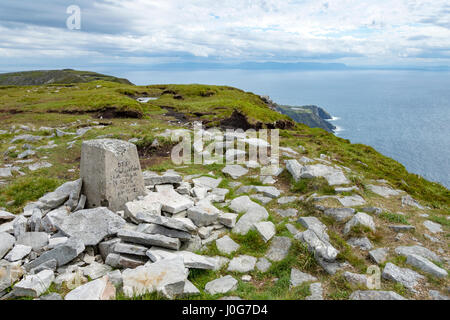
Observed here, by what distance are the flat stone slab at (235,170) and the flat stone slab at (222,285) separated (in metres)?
7.13

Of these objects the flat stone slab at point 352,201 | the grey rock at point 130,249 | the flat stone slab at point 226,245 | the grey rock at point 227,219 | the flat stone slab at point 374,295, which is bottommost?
the flat stone slab at point 226,245

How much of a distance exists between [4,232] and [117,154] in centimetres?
391

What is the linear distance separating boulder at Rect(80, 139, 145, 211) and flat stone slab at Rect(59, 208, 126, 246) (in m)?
0.91

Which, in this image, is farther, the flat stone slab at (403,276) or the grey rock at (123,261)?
the grey rock at (123,261)

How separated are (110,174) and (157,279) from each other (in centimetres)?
457

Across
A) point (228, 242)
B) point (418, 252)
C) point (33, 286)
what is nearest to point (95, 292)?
point (33, 286)

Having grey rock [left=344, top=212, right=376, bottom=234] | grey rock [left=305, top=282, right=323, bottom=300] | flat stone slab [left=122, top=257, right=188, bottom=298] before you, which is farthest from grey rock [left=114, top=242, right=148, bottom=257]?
grey rock [left=344, top=212, right=376, bottom=234]

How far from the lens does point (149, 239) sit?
7.21m

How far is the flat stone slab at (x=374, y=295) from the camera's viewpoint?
5.42 metres

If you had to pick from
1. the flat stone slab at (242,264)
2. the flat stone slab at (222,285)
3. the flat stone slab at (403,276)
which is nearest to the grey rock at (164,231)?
the flat stone slab at (242,264)

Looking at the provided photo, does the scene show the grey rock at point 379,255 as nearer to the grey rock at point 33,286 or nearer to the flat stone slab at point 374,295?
the flat stone slab at point 374,295

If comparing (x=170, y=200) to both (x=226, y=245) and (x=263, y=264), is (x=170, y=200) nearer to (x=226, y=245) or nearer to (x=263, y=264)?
(x=226, y=245)

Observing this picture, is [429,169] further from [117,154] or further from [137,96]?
[117,154]

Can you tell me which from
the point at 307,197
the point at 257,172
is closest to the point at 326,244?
the point at 307,197
